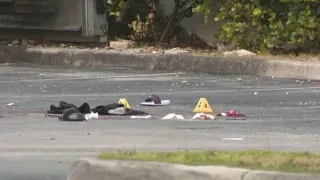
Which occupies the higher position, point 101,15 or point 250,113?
point 101,15

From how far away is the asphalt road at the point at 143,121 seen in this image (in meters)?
7.68

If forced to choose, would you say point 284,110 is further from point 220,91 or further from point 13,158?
point 13,158

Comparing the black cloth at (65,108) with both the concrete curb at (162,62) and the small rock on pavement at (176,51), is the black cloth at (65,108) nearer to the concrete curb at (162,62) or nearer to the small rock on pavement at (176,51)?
the concrete curb at (162,62)

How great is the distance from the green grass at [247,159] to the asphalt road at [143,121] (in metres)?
1.14

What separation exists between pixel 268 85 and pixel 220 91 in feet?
3.50

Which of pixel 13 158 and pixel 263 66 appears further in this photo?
pixel 263 66

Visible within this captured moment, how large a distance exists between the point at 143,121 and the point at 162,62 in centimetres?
613

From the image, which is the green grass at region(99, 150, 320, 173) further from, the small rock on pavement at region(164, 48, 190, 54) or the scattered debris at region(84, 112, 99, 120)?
the small rock on pavement at region(164, 48, 190, 54)

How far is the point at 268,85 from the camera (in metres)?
13.0

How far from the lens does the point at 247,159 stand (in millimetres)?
5711

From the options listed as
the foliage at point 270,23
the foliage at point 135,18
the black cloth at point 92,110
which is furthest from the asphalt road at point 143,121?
the foliage at point 135,18

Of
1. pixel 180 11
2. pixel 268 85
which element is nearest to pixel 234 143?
pixel 268 85

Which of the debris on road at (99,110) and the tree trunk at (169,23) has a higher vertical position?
the tree trunk at (169,23)

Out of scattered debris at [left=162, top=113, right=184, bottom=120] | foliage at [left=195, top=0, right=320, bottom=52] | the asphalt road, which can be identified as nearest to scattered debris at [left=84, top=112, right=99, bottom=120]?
the asphalt road
